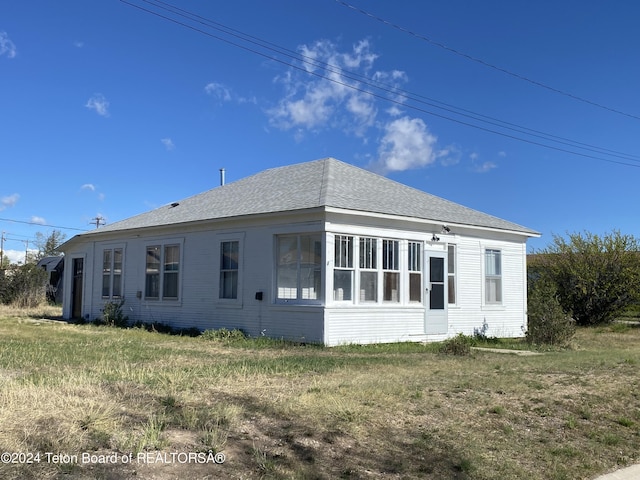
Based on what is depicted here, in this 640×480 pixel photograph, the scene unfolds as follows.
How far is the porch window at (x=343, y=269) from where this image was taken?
14414mm

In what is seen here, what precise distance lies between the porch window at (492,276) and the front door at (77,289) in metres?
15.0

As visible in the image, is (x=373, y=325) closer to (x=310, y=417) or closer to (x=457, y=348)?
(x=457, y=348)

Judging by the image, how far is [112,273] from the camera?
67.6 ft

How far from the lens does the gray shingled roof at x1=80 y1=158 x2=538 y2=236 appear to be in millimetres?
15312

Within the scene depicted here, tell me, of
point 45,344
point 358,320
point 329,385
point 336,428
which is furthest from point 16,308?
point 336,428

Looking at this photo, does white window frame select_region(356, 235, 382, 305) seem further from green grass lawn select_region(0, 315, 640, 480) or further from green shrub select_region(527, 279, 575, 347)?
green shrub select_region(527, 279, 575, 347)

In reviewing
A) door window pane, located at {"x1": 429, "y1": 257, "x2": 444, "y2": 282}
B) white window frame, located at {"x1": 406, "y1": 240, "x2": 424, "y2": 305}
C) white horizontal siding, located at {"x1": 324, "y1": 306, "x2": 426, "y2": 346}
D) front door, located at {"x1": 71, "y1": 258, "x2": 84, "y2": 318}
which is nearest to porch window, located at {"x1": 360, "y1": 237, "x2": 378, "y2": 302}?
white horizontal siding, located at {"x1": 324, "y1": 306, "x2": 426, "y2": 346}

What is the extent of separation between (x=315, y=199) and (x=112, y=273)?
9460mm

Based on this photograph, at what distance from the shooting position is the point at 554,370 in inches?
408

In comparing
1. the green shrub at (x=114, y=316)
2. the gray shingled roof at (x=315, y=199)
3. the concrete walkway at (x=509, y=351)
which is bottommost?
the concrete walkway at (x=509, y=351)

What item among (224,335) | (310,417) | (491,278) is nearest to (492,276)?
(491,278)

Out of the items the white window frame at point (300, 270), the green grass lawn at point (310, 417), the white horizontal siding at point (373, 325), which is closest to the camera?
the green grass lawn at point (310, 417)

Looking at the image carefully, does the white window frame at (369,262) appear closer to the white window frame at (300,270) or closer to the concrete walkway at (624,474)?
the white window frame at (300,270)

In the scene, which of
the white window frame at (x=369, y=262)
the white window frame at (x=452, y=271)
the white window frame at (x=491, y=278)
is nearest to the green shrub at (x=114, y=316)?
the white window frame at (x=369, y=262)
